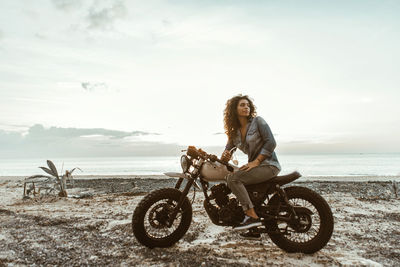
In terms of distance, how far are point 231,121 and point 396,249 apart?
3.19 meters

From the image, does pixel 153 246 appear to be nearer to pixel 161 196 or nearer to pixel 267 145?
pixel 161 196

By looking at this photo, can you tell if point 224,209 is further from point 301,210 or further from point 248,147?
point 301,210

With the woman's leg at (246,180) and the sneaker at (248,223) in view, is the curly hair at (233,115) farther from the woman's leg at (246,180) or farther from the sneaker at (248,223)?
the sneaker at (248,223)

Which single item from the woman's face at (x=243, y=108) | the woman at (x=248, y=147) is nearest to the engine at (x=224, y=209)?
the woman at (x=248, y=147)

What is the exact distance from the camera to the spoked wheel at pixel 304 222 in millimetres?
4074

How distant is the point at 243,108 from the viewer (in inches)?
181

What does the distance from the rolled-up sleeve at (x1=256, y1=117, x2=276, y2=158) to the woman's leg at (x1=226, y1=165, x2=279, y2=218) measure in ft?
0.73

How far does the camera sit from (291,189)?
4.27 meters

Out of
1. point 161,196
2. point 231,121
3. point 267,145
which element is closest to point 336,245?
point 267,145

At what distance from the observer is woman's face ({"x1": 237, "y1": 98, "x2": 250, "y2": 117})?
15.0ft

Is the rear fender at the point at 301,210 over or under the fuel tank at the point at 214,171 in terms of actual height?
under

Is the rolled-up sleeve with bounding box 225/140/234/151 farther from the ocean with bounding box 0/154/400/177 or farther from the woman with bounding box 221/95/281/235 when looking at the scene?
the ocean with bounding box 0/154/400/177

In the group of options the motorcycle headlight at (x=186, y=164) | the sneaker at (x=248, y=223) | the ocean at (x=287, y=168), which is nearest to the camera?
the sneaker at (x=248, y=223)

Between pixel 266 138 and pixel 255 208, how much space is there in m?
1.07
